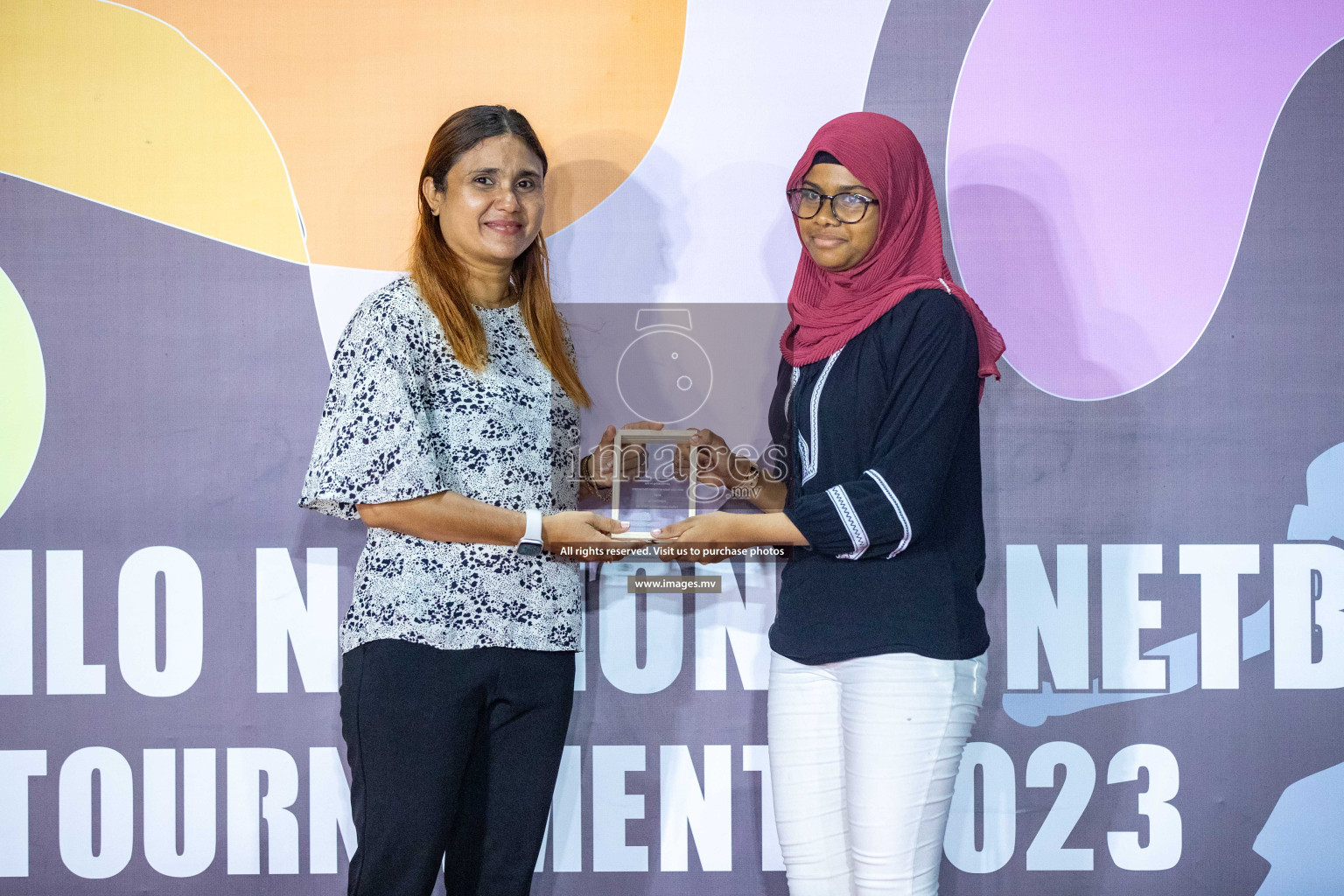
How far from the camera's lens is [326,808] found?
7.21 feet

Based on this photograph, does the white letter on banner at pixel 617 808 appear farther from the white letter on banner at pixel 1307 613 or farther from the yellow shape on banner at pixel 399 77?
the white letter on banner at pixel 1307 613

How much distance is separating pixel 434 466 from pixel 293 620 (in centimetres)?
86

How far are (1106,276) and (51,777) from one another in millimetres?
2699

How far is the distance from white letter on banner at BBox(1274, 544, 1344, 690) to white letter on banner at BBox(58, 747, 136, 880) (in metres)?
2.70

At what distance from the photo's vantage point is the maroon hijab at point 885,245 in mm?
1573

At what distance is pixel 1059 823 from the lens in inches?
86.7

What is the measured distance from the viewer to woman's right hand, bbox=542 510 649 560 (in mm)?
1642

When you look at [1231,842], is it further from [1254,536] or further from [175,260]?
[175,260]

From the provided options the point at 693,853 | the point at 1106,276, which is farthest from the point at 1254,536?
the point at 693,853

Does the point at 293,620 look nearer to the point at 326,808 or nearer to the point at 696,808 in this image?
the point at 326,808

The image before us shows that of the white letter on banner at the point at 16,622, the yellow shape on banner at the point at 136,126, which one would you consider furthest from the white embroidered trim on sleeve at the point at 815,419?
the white letter on banner at the point at 16,622

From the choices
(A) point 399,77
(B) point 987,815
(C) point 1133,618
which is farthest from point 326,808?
(C) point 1133,618

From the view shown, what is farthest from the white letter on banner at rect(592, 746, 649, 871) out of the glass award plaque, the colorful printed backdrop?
the glass award plaque

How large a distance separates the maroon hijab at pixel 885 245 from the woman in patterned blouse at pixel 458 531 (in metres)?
0.51
